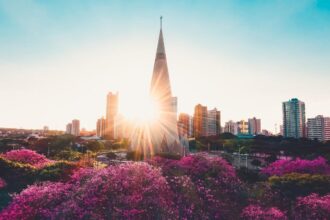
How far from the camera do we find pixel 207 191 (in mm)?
9680

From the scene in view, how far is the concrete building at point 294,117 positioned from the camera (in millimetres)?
81812

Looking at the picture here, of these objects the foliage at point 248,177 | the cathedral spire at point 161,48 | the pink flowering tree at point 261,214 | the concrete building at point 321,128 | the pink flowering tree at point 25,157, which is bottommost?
the pink flowering tree at point 261,214

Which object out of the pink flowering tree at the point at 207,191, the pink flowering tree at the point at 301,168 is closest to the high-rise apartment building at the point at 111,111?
the pink flowering tree at the point at 301,168

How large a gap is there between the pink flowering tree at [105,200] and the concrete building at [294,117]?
273 ft

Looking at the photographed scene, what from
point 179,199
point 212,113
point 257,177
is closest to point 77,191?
point 179,199

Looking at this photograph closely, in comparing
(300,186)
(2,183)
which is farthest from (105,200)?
(300,186)

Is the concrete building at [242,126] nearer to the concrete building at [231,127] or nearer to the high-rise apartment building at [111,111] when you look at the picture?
the concrete building at [231,127]

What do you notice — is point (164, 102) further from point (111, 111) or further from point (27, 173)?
point (111, 111)

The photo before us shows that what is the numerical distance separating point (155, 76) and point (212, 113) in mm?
73567

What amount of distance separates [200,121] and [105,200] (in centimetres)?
8218

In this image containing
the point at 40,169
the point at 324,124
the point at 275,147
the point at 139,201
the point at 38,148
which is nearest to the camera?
the point at 139,201

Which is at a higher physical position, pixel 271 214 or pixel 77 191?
pixel 77 191

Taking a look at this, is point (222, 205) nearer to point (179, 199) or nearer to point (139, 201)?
point (179, 199)

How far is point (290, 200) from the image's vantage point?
36.3ft
